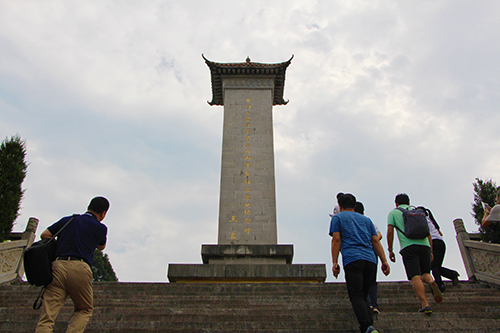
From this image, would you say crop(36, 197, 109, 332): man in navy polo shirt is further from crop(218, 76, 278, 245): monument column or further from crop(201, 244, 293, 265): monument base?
crop(218, 76, 278, 245): monument column

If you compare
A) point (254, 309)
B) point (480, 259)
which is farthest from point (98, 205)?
point (480, 259)

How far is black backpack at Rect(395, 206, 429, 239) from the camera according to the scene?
4434 mm

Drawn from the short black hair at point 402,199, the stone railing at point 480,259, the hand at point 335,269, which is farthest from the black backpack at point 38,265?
the stone railing at point 480,259

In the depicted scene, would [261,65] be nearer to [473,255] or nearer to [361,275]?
[473,255]

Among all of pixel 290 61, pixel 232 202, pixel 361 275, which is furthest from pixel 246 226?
pixel 361 275

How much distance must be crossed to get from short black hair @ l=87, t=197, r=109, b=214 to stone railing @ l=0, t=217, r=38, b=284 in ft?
17.4

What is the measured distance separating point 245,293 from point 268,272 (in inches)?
122

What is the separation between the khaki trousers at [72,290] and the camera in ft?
10.4

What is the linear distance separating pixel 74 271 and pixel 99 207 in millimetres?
719

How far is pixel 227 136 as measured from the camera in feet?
44.1

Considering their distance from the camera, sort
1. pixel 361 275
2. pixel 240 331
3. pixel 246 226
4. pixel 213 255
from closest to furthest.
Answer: pixel 361 275
pixel 240 331
pixel 213 255
pixel 246 226

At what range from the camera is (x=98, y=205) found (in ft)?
12.4

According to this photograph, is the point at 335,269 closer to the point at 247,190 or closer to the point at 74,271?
the point at 74,271

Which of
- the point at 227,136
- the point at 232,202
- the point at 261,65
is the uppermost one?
the point at 261,65
